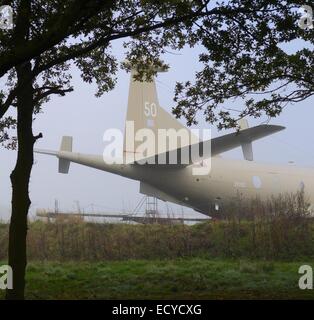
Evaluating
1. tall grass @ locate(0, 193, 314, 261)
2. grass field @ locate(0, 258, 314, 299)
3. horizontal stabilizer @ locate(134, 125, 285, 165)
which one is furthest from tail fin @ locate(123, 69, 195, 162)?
grass field @ locate(0, 258, 314, 299)

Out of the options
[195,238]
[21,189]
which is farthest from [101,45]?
[195,238]

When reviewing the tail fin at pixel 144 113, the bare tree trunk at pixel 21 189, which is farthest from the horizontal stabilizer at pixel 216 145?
the bare tree trunk at pixel 21 189

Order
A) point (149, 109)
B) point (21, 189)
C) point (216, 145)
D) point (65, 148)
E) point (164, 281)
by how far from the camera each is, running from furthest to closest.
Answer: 1. point (149, 109)
2. point (65, 148)
3. point (216, 145)
4. point (164, 281)
5. point (21, 189)

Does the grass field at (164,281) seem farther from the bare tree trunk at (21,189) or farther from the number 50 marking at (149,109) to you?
the number 50 marking at (149,109)

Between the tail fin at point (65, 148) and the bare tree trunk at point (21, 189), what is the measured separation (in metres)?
14.1

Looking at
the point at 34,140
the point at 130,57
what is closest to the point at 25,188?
the point at 34,140

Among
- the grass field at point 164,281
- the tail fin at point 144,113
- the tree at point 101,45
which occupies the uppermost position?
the tail fin at point 144,113

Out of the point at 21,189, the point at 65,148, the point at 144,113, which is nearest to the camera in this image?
the point at 21,189

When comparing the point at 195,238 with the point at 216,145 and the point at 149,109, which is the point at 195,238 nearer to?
the point at 216,145

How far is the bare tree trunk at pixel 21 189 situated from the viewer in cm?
731

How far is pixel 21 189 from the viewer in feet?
24.6

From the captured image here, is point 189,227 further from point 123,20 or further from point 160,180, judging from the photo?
point 123,20

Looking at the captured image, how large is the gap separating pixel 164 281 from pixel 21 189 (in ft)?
15.2

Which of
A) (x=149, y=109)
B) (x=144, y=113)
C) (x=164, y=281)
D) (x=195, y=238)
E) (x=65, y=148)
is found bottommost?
(x=164, y=281)
